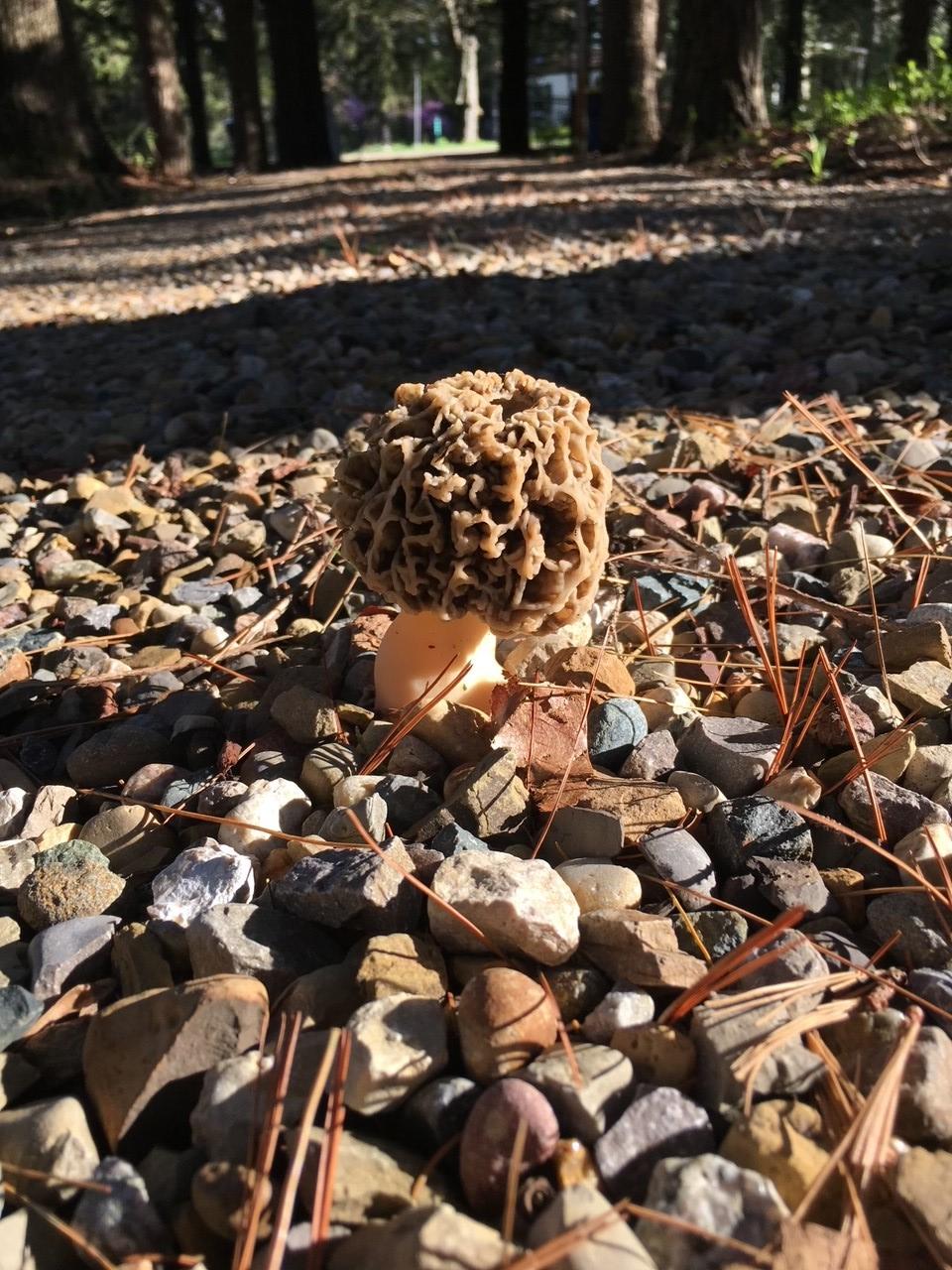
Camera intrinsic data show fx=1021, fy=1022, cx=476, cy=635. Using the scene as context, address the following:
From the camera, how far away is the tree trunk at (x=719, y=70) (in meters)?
10.5

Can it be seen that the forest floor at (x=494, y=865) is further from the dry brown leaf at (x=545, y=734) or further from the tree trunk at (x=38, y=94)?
the tree trunk at (x=38, y=94)

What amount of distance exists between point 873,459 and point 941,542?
729 millimetres

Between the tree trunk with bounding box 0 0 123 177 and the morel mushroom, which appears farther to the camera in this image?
the tree trunk with bounding box 0 0 123 177

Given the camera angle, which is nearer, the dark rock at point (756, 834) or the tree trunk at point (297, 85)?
the dark rock at point (756, 834)

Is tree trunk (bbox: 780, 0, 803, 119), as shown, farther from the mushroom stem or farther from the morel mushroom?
the mushroom stem

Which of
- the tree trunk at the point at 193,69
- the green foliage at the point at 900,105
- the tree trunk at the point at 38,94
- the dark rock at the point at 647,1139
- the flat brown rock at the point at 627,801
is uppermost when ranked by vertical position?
the tree trunk at the point at 193,69

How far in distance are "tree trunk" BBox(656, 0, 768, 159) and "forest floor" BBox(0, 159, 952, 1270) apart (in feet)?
27.5

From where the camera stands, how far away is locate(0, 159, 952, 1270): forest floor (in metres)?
1.15

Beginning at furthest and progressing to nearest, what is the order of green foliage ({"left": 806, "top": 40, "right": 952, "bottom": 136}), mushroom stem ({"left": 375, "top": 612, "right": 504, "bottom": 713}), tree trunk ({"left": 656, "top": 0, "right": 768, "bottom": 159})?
1. tree trunk ({"left": 656, "top": 0, "right": 768, "bottom": 159})
2. green foliage ({"left": 806, "top": 40, "right": 952, "bottom": 136})
3. mushroom stem ({"left": 375, "top": 612, "right": 504, "bottom": 713})

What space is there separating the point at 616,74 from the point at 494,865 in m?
15.9

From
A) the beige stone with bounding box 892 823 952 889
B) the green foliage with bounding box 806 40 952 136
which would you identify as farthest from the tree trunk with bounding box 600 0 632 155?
the beige stone with bounding box 892 823 952 889

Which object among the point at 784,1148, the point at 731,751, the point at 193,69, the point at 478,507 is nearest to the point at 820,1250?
the point at 784,1148

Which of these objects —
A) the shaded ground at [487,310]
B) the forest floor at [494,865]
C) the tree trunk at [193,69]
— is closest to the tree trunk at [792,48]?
the tree trunk at [193,69]

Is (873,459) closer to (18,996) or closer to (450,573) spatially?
(450,573)
